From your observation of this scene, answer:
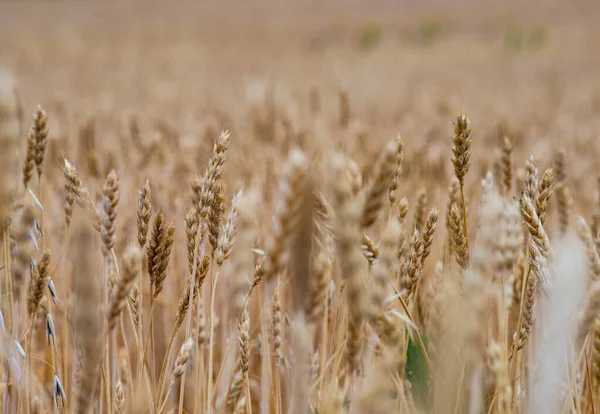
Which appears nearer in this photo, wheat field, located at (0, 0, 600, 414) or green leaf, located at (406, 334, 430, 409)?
wheat field, located at (0, 0, 600, 414)

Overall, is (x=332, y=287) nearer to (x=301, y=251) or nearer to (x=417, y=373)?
(x=417, y=373)

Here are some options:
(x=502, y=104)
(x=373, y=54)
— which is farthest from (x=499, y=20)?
(x=502, y=104)

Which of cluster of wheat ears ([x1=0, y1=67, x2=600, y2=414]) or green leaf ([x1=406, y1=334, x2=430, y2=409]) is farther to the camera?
green leaf ([x1=406, y1=334, x2=430, y2=409])

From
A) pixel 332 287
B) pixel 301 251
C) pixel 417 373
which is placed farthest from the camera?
pixel 332 287

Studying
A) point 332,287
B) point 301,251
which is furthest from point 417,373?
point 301,251

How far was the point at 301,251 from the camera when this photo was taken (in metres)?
0.50

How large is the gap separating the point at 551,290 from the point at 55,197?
1703 millimetres

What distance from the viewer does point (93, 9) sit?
23.6m

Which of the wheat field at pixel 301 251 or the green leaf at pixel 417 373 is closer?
the wheat field at pixel 301 251

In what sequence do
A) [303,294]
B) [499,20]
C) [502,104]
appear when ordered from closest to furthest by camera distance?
1. [303,294]
2. [502,104]
3. [499,20]

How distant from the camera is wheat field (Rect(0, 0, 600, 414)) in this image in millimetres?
573

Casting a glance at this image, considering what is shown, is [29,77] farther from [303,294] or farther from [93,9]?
[93,9]

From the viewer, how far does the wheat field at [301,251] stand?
57 cm

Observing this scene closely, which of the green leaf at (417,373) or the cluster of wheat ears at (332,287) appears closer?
the cluster of wheat ears at (332,287)
